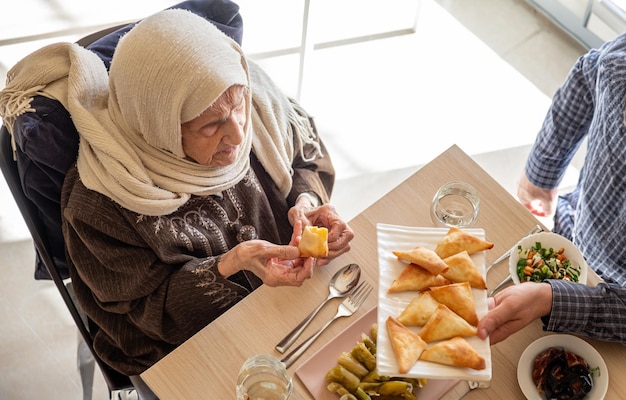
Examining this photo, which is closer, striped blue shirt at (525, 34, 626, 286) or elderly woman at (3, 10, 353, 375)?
elderly woman at (3, 10, 353, 375)

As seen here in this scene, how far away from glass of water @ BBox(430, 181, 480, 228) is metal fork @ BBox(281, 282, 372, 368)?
0.74ft

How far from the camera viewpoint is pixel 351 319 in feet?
5.31

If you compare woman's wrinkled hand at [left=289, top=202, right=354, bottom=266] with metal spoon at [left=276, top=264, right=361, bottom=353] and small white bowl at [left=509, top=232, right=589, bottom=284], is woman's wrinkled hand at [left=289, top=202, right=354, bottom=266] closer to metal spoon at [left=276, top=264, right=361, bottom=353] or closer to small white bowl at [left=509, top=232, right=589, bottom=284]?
metal spoon at [left=276, top=264, right=361, bottom=353]

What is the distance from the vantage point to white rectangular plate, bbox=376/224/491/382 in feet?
4.53

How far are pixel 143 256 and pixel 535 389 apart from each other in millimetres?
852

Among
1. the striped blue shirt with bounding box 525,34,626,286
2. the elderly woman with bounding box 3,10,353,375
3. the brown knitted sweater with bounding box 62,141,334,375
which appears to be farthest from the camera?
the striped blue shirt with bounding box 525,34,626,286

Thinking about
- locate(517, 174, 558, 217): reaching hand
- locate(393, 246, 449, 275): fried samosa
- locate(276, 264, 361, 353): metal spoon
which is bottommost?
locate(517, 174, 558, 217): reaching hand

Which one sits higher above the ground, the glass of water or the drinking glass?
the glass of water

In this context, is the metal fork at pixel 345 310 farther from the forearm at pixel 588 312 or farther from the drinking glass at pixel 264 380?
the forearm at pixel 588 312

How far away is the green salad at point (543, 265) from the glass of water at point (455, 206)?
126 millimetres

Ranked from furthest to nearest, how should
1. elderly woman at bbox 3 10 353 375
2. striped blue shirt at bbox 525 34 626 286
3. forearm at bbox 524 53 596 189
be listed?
forearm at bbox 524 53 596 189 → striped blue shirt at bbox 525 34 626 286 → elderly woman at bbox 3 10 353 375

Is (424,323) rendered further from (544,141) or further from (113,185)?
(544,141)

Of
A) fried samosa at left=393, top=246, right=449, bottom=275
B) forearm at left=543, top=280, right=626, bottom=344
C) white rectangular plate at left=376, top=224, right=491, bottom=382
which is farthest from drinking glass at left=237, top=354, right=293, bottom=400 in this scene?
forearm at left=543, top=280, right=626, bottom=344

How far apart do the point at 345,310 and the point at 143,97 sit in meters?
0.59
